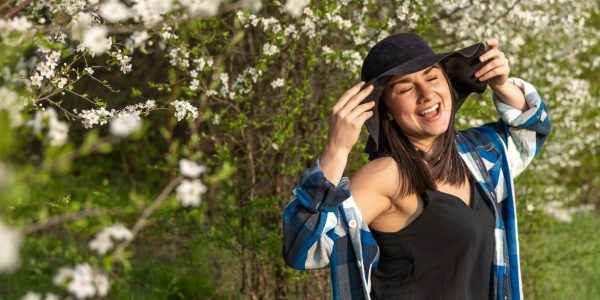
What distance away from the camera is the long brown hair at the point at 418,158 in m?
2.93

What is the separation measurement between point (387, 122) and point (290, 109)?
1.71 metres

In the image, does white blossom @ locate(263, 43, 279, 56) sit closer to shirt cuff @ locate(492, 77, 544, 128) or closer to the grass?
shirt cuff @ locate(492, 77, 544, 128)

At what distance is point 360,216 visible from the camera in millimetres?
2787

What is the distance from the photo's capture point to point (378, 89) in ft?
9.46

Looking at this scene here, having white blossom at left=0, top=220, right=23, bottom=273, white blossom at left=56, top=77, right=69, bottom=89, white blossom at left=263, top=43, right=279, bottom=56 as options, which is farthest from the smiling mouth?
white blossom at left=0, top=220, right=23, bottom=273

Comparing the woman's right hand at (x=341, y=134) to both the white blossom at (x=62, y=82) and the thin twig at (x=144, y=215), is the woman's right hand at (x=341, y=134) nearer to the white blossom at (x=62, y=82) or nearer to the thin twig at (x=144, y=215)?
the white blossom at (x=62, y=82)

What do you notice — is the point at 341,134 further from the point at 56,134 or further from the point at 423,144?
the point at 56,134

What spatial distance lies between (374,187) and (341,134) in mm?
317

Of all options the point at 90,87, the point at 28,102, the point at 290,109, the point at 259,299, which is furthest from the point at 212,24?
the point at 90,87

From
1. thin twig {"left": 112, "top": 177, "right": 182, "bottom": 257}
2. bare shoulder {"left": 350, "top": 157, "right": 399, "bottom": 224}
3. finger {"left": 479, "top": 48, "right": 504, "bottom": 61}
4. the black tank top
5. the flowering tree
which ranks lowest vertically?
thin twig {"left": 112, "top": 177, "right": 182, "bottom": 257}

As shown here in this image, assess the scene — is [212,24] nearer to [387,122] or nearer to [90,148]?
[387,122]

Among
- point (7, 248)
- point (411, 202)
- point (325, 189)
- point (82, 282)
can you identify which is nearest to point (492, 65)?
point (411, 202)

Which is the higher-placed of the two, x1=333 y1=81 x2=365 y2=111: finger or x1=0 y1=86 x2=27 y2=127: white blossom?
x1=333 y1=81 x2=365 y2=111: finger

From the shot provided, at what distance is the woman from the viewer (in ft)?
8.91
